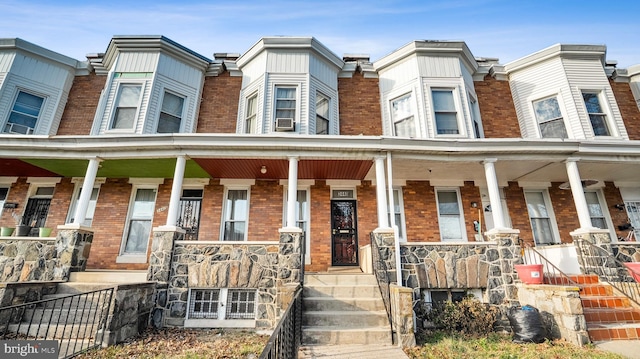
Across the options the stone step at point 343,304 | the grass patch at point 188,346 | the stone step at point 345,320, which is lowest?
the grass patch at point 188,346

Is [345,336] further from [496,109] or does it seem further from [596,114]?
[596,114]

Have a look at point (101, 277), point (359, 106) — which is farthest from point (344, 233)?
point (101, 277)

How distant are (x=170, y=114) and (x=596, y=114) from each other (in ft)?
43.7

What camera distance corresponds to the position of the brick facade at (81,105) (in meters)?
9.35

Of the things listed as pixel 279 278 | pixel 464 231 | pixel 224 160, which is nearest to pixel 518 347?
pixel 464 231

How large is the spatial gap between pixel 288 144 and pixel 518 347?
19.3ft

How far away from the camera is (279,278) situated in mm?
6129

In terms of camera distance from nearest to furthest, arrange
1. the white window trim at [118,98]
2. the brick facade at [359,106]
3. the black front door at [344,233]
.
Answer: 1. the black front door at [344,233]
2. the white window trim at [118,98]
3. the brick facade at [359,106]

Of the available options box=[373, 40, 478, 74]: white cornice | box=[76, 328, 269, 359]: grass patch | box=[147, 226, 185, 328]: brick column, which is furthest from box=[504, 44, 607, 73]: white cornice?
box=[147, 226, 185, 328]: brick column

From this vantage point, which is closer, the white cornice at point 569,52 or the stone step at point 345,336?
the stone step at point 345,336

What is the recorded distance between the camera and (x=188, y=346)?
197 inches

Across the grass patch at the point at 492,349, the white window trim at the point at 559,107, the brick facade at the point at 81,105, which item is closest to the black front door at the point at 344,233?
the grass patch at the point at 492,349

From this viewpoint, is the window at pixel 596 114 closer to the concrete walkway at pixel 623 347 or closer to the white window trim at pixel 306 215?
the concrete walkway at pixel 623 347

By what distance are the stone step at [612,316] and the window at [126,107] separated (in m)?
11.9
